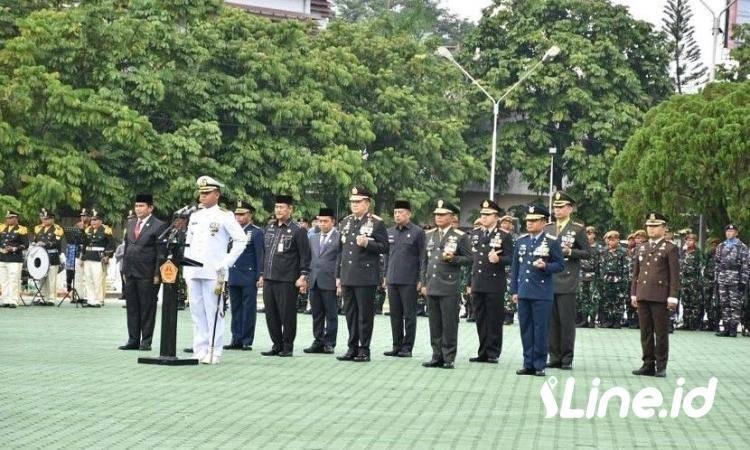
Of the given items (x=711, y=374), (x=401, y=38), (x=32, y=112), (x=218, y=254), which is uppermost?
(x=401, y=38)

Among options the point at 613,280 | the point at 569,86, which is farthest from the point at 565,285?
the point at 569,86

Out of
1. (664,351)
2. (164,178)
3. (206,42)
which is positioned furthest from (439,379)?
(206,42)

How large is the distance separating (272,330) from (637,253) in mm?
4630

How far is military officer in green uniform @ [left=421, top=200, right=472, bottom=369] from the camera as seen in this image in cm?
2006

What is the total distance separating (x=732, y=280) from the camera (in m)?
30.8

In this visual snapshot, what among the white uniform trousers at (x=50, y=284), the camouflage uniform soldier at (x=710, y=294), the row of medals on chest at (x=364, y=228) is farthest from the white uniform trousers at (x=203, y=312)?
the white uniform trousers at (x=50, y=284)

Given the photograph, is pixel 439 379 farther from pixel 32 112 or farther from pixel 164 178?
pixel 164 178

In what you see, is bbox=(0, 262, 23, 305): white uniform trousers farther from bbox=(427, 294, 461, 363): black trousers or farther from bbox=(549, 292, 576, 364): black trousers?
bbox=(549, 292, 576, 364): black trousers

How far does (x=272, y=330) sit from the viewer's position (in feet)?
69.6

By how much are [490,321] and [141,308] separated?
4390mm

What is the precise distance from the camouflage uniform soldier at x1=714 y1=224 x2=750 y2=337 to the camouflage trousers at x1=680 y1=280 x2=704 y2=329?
1414 millimetres

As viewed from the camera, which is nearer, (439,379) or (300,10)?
(439,379)

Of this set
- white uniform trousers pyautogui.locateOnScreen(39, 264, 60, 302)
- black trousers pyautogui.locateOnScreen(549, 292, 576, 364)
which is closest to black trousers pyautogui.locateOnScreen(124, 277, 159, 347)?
black trousers pyautogui.locateOnScreen(549, 292, 576, 364)

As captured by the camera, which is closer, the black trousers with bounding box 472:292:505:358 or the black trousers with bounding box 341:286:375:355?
the black trousers with bounding box 341:286:375:355
